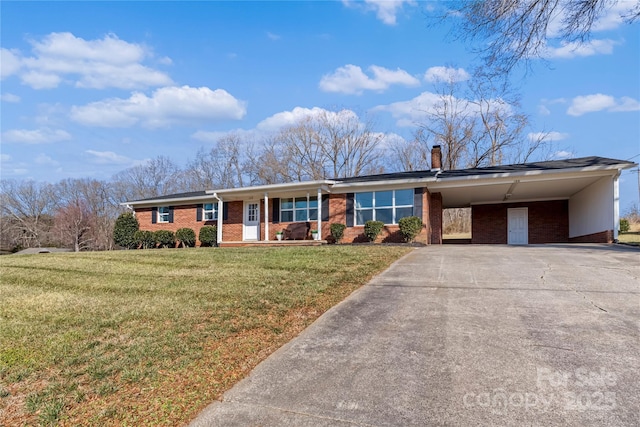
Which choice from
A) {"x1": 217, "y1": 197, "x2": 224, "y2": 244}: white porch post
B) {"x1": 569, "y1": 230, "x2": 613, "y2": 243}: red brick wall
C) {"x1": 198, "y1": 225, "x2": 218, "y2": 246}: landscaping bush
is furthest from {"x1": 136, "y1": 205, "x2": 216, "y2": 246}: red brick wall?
{"x1": 569, "y1": 230, "x2": 613, "y2": 243}: red brick wall

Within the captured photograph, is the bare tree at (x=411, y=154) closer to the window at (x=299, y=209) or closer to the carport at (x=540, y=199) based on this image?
the carport at (x=540, y=199)

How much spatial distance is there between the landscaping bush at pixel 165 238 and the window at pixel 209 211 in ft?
6.43

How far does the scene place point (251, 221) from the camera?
59.2 ft

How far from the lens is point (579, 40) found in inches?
346

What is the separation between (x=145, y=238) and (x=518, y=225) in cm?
1934

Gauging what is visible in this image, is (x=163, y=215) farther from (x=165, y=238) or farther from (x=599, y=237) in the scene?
(x=599, y=237)

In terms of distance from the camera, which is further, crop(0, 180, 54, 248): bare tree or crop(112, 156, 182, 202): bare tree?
crop(112, 156, 182, 202): bare tree

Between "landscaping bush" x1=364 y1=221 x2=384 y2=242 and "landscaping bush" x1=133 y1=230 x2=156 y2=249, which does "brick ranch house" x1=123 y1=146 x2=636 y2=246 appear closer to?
"landscaping bush" x1=364 y1=221 x2=384 y2=242

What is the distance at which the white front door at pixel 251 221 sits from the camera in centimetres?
1780

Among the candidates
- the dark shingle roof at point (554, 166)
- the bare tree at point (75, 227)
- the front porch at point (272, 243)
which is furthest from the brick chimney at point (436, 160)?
the bare tree at point (75, 227)

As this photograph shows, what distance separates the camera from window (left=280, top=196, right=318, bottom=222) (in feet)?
52.9

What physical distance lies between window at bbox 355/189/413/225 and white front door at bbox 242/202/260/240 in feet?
17.6

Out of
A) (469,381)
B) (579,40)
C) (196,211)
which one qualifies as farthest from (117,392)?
(196,211)

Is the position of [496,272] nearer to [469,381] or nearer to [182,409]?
[469,381]
